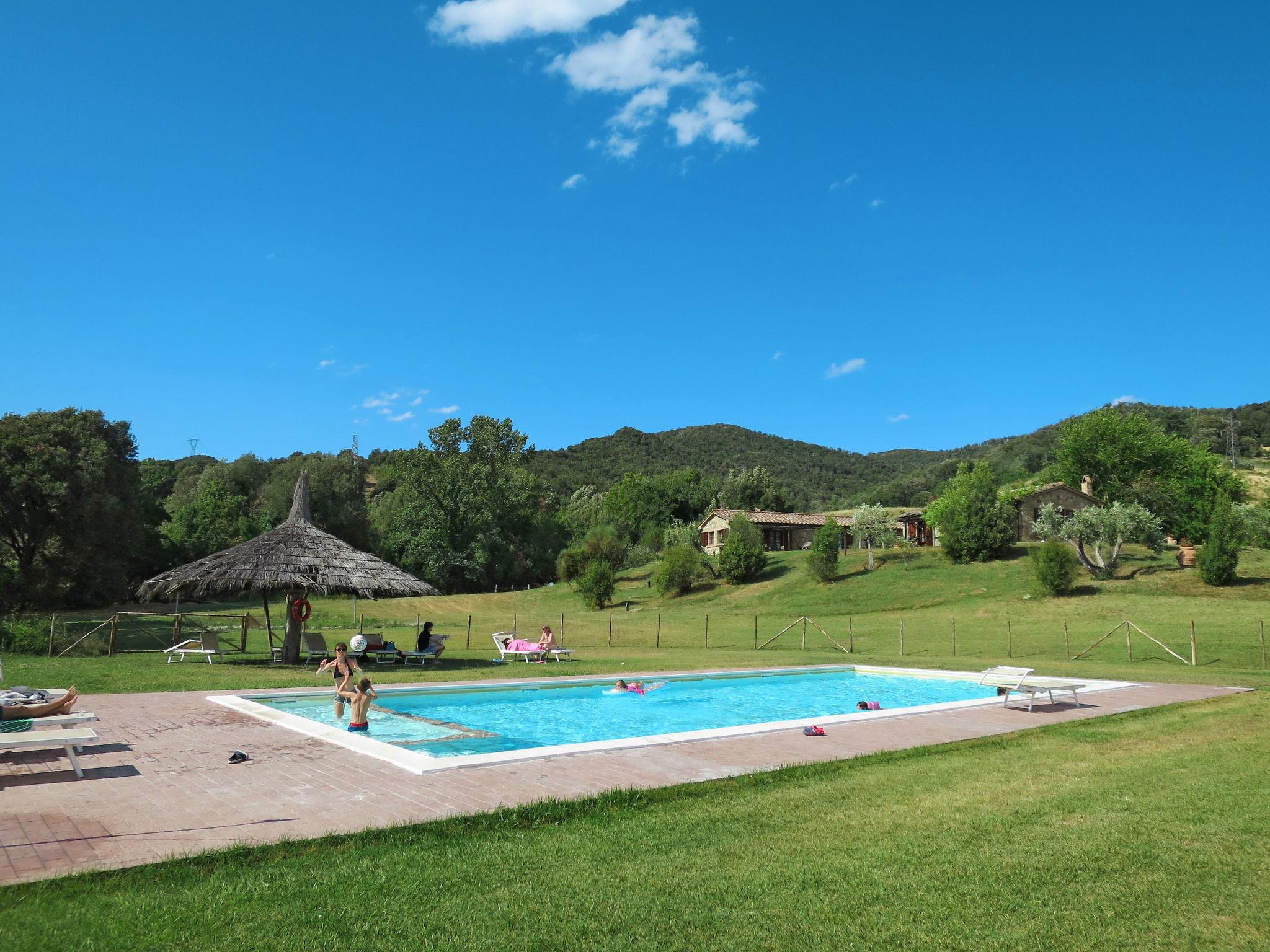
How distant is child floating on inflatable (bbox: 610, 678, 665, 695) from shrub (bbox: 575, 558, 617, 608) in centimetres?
2976

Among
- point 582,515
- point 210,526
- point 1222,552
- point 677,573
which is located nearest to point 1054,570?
point 1222,552

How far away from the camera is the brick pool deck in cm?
521

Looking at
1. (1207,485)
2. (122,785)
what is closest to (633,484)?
(1207,485)

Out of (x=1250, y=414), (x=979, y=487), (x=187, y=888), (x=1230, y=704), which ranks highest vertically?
(x=1250, y=414)

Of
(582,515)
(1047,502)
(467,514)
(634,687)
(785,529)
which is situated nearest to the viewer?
(634,687)

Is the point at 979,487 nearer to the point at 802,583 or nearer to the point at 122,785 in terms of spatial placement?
the point at 802,583

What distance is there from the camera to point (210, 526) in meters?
58.7

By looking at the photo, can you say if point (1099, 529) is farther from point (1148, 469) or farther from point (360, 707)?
point (360, 707)

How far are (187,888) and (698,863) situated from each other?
280 centimetres

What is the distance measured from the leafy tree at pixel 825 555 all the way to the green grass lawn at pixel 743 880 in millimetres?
40136

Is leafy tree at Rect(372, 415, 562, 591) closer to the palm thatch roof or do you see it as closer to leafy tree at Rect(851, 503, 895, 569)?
leafy tree at Rect(851, 503, 895, 569)

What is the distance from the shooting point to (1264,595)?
33375mm

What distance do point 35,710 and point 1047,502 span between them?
60.1 metres

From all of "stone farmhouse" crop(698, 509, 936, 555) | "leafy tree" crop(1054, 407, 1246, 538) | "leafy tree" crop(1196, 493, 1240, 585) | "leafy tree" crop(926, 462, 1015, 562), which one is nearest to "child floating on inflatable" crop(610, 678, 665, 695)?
"leafy tree" crop(1196, 493, 1240, 585)
